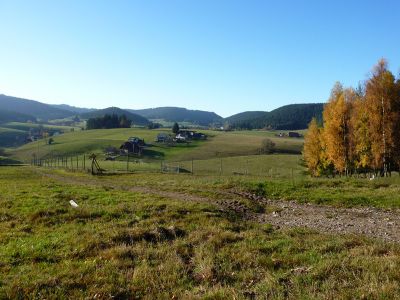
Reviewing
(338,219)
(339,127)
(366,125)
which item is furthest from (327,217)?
(339,127)

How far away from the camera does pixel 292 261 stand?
11.1 meters

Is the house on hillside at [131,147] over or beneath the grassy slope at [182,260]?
beneath

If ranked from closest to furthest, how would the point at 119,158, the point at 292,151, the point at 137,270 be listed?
the point at 137,270 < the point at 119,158 < the point at 292,151

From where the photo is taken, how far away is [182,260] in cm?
1129

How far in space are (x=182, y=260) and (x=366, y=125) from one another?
4147cm

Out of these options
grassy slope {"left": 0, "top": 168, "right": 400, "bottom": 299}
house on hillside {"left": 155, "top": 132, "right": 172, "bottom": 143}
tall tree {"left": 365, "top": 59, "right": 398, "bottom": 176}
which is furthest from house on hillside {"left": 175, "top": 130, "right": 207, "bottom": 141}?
grassy slope {"left": 0, "top": 168, "right": 400, "bottom": 299}

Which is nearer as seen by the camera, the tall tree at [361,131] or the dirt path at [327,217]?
the dirt path at [327,217]

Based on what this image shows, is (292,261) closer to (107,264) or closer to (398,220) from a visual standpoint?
(107,264)

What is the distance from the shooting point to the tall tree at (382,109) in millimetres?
42938

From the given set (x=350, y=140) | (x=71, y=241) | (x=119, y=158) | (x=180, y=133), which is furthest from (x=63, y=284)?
(x=180, y=133)

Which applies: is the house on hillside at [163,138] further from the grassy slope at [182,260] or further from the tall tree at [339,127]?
the grassy slope at [182,260]

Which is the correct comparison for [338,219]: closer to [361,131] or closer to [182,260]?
[182,260]

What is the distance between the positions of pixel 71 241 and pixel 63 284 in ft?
14.5

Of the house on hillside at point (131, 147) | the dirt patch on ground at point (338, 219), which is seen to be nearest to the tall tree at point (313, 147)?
the dirt patch on ground at point (338, 219)
